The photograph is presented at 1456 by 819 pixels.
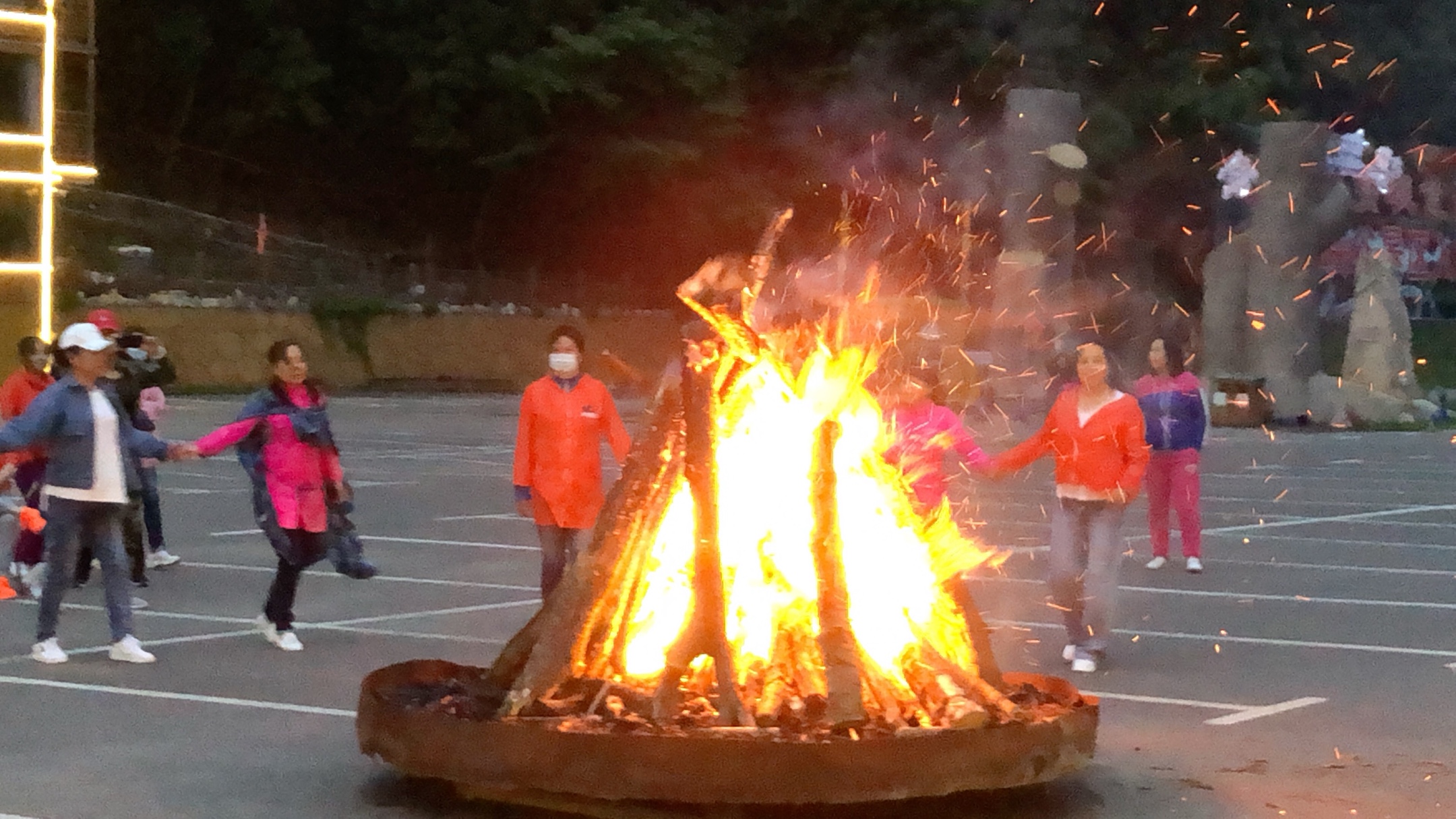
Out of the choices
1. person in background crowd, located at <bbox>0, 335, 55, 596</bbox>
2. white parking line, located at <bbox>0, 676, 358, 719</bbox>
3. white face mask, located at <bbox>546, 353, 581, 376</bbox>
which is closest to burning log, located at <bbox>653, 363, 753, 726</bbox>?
white parking line, located at <bbox>0, 676, 358, 719</bbox>

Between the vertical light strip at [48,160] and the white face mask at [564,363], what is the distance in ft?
48.4

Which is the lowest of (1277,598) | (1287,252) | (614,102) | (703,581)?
(1277,598)

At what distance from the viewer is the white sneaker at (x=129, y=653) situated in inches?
416

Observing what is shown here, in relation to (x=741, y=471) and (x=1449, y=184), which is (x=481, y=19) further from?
(x=741, y=471)

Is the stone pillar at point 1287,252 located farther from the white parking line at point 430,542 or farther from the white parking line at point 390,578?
the white parking line at point 390,578

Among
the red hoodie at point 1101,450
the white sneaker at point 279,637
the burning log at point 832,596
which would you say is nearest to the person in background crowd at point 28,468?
the white sneaker at point 279,637

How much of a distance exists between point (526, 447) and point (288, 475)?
127 cm

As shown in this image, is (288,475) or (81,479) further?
(288,475)

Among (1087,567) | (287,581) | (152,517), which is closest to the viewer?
(1087,567)

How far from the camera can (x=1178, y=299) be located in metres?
57.4

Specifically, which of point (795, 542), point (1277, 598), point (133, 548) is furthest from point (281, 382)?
point (1277, 598)

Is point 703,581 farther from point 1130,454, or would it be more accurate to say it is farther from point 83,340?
point 83,340

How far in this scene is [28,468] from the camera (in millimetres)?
13898

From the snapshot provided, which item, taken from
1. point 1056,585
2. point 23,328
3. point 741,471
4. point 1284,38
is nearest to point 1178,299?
point 1284,38
